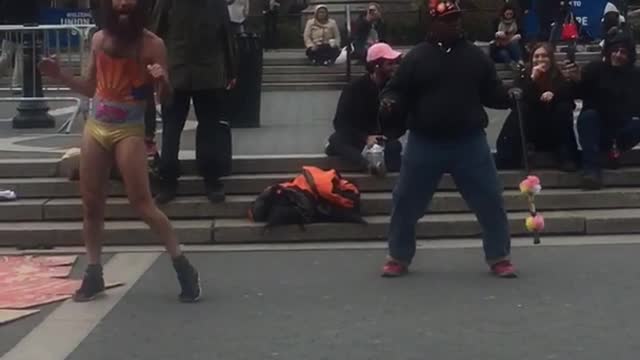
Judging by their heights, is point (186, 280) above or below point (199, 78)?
below

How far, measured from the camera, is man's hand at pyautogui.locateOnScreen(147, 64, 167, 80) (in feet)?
26.7

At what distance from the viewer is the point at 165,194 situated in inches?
429

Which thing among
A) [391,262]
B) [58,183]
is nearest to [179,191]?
[58,183]

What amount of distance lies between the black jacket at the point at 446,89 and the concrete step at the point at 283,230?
5.93 feet

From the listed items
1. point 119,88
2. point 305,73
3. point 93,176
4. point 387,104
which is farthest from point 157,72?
point 305,73

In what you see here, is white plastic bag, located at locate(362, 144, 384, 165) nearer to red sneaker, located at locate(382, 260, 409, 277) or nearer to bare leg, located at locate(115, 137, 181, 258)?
red sneaker, located at locate(382, 260, 409, 277)

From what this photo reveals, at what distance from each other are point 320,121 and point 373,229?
18.1 feet

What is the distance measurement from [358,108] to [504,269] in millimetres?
2682

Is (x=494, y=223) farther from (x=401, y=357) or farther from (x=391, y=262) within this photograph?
(x=401, y=357)

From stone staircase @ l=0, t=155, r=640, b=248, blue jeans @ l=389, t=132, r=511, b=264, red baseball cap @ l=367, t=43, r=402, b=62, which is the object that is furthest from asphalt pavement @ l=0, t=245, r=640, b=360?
red baseball cap @ l=367, t=43, r=402, b=62

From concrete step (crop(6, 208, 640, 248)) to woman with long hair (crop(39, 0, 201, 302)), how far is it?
2146 mm

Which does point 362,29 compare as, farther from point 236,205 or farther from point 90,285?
point 90,285

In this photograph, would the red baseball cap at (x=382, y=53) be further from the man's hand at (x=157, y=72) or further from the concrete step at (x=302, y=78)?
the concrete step at (x=302, y=78)

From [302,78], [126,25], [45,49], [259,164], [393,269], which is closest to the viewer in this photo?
[126,25]
